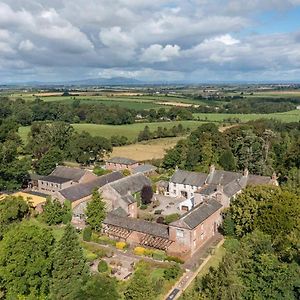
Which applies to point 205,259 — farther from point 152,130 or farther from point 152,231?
point 152,130

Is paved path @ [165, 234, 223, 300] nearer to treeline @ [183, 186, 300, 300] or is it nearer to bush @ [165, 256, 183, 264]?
bush @ [165, 256, 183, 264]

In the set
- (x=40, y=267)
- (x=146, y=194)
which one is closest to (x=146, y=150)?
(x=146, y=194)

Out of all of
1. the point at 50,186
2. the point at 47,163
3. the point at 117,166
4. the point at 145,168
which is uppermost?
the point at 47,163

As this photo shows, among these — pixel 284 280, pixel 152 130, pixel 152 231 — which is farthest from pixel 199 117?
pixel 284 280

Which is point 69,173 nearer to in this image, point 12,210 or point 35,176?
point 35,176

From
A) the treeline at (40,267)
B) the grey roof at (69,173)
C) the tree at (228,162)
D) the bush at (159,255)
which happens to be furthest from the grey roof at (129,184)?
the treeline at (40,267)

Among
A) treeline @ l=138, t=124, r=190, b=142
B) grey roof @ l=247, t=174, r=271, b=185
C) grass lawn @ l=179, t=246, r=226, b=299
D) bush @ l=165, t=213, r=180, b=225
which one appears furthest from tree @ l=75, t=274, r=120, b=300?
treeline @ l=138, t=124, r=190, b=142
